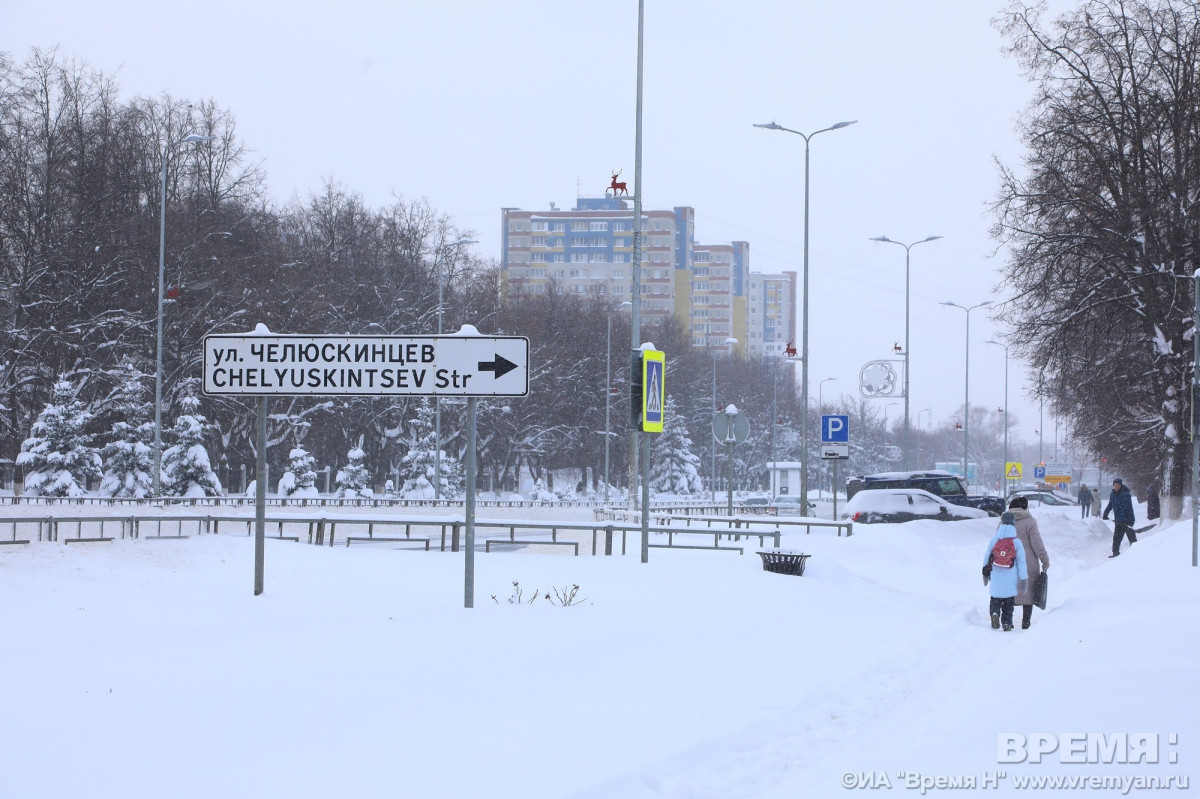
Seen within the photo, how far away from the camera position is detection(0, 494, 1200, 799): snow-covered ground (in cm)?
625

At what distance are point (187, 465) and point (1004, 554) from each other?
3600 centimetres

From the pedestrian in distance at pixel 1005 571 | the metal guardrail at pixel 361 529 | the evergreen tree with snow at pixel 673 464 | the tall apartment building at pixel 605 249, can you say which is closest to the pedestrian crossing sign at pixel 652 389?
the metal guardrail at pixel 361 529

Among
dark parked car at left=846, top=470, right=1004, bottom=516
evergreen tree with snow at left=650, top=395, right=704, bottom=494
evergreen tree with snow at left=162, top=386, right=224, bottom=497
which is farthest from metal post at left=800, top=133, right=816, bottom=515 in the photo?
evergreen tree with snow at left=650, top=395, right=704, bottom=494

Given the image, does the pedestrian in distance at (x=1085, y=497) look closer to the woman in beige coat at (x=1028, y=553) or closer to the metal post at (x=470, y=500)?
the woman in beige coat at (x=1028, y=553)

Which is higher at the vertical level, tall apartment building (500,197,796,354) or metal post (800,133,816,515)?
tall apartment building (500,197,796,354)

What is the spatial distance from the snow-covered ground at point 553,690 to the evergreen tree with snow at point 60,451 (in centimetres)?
2807

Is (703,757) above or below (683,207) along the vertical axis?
below

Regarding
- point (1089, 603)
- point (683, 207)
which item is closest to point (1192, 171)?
point (1089, 603)

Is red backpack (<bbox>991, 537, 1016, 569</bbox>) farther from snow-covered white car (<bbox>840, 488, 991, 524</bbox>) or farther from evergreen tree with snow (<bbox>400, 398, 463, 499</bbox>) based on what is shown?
evergreen tree with snow (<bbox>400, 398, 463, 499</bbox>)

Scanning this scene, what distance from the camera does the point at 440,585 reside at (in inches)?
584

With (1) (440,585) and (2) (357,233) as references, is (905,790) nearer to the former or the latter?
(1) (440,585)

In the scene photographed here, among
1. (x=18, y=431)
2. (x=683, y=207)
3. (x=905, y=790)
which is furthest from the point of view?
(x=683, y=207)

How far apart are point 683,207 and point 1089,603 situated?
152 meters

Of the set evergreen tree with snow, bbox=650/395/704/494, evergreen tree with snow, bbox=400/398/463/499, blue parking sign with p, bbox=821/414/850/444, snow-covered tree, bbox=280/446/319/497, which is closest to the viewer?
blue parking sign with p, bbox=821/414/850/444
